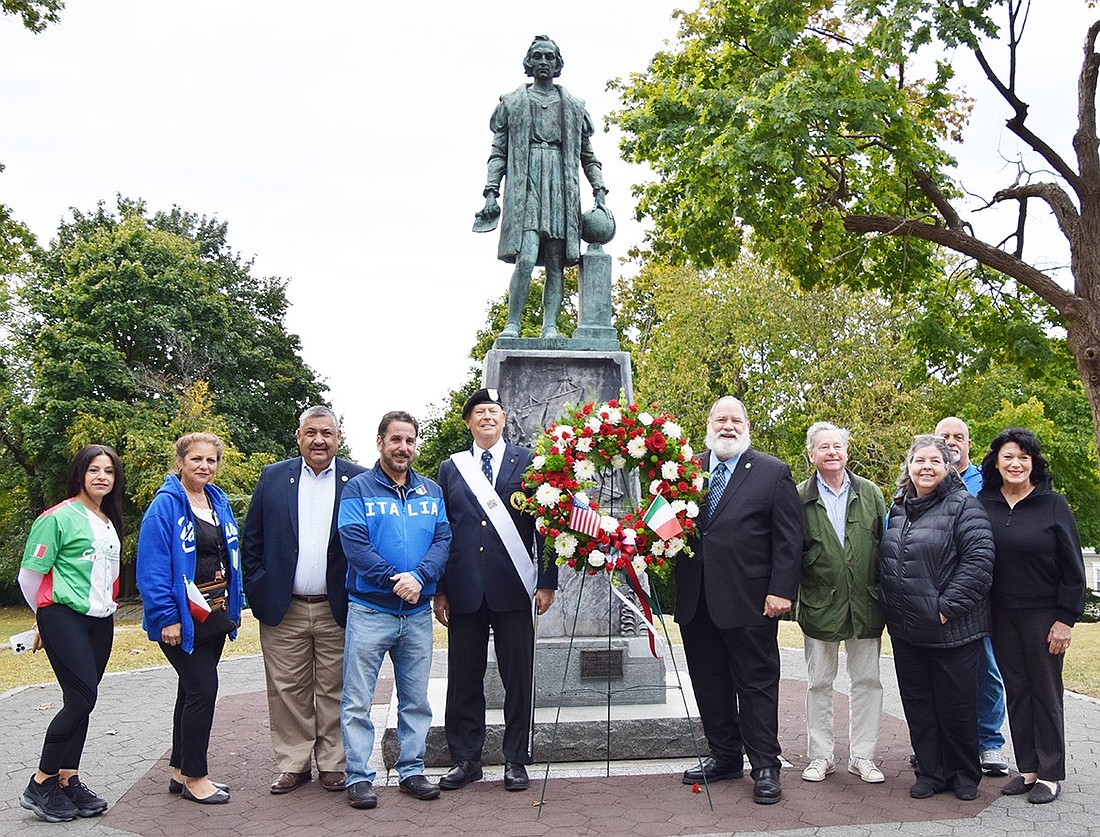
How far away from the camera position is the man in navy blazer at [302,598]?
5438 millimetres

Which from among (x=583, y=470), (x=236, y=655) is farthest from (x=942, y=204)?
(x=583, y=470)

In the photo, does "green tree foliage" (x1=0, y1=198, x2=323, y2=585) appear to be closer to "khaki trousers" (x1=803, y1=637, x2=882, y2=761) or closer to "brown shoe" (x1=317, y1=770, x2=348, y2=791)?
"brown shoe" (x1=317, y1=770, x2=348, y2=791)

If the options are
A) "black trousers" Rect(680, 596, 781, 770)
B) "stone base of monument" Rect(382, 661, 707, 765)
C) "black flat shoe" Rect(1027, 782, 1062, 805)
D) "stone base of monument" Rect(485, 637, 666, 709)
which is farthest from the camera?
"stone base of monument" Rect(485, 637, 666, 709)

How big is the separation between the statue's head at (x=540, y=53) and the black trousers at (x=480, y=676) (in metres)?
4.08

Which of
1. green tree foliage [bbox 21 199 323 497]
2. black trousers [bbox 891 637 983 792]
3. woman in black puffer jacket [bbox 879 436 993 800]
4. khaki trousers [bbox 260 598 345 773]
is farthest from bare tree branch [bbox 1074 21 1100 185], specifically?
green tree foliage [bbox 21 199 323 497]

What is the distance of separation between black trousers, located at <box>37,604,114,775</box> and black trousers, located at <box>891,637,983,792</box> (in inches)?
168

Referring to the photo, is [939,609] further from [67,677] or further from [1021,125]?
[1021,125]

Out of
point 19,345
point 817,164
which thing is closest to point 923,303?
point 817,164

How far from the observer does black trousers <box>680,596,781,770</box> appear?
5258 mm

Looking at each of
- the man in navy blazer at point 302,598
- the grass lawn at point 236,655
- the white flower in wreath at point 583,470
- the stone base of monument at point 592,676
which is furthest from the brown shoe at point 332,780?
the grass lawn at point 236,655

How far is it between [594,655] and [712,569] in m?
1.36

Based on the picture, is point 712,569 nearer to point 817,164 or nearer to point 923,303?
point 817,164

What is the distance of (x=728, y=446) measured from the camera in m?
5.47

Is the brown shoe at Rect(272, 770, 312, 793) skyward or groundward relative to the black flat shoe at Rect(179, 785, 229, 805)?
skyward
